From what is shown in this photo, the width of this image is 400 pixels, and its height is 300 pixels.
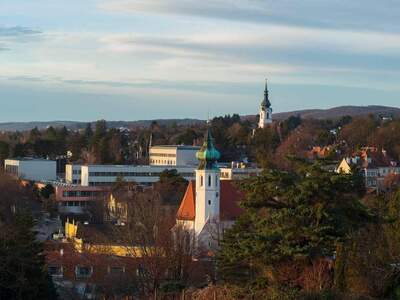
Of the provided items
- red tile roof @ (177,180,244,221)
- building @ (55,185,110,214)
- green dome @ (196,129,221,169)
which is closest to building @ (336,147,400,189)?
building @ (55,185,110,214)

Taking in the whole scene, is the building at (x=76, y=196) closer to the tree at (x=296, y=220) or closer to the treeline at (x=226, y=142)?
the treeline at (x=226, y=142)

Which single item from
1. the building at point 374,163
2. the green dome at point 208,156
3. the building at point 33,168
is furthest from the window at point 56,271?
the building at point 33,168

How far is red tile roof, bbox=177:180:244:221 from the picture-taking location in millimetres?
40906

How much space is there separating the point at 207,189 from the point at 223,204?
0.95 metres

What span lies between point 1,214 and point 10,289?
714 inches

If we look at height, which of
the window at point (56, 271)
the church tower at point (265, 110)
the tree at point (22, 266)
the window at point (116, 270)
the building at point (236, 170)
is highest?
the church tower at point (265, 110)

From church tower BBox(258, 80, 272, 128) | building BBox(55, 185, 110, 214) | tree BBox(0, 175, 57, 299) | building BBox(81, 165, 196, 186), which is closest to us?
tree BBox(0, 175, 57, 299)

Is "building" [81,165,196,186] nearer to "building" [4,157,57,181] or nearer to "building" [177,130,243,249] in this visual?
"building" [4,157,57,181]

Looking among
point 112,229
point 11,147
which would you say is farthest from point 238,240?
point 11,147

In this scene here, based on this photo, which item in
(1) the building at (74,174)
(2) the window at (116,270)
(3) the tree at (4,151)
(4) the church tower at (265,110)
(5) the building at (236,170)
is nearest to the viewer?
(2) the window at (116,270)

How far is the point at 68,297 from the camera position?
27.8 metres

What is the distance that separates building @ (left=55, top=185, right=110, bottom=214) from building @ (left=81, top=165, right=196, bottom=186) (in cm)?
489

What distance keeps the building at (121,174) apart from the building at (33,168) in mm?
5179

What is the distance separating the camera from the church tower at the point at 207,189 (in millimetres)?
40906
